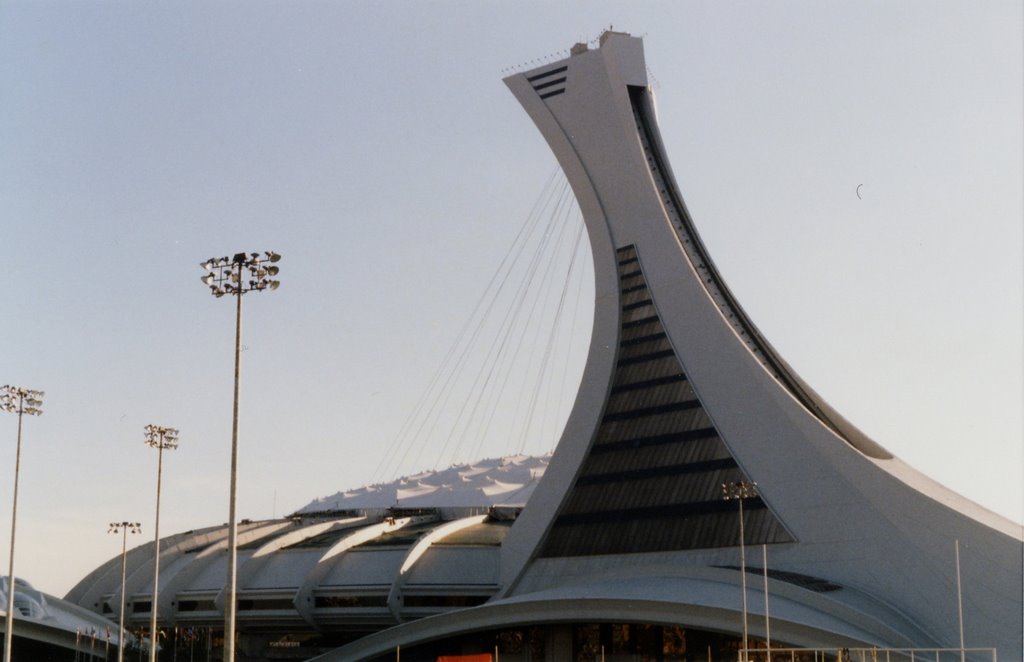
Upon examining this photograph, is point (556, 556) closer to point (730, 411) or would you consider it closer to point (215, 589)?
point (730, 411)

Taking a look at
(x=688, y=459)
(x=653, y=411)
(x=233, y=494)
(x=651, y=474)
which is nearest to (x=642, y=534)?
(x=651, y=474)

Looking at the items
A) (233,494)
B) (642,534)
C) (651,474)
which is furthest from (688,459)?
(233,494)

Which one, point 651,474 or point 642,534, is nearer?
point 642,534

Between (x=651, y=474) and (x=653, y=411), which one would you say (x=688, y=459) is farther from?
(x=653, y=411)

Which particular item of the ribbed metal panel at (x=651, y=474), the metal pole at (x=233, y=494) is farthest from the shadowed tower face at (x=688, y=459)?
the metal pole at (x=233, y=494)

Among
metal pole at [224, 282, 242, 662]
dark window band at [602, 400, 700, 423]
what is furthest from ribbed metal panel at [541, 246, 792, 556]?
metal pole at [224, 282, 242, 662]

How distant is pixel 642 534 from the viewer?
5275cm

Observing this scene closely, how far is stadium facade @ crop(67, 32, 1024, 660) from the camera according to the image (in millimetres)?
43562

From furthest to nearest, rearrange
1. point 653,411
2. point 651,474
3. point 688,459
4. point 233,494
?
point 653,411 → point 651,474 → point 688,459 → point 233,494

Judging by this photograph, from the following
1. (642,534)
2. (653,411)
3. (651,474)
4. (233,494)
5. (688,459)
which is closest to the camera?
(233,494)

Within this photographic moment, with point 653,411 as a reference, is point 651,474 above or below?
below

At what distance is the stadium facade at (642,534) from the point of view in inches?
1715

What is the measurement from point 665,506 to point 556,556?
6.29 m

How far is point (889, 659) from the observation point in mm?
39750
